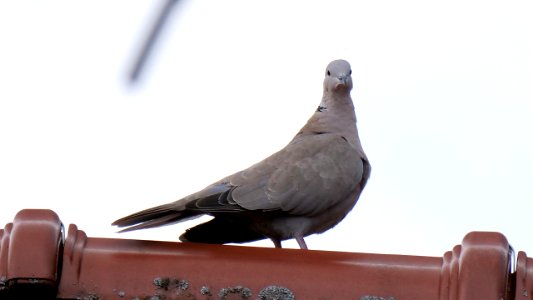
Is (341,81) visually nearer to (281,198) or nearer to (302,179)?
(302,179)

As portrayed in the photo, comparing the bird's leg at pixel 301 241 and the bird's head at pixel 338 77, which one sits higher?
the bird's head at pixel 338 77

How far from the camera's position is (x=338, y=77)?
4.02 metres

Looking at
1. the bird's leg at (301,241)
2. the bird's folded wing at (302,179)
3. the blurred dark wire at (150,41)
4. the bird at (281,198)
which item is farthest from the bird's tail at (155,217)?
the blurred dark wire at (150,41)

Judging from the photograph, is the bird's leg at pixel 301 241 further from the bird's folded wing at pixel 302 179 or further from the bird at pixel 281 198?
the bird's folded wing at pixel 302 179

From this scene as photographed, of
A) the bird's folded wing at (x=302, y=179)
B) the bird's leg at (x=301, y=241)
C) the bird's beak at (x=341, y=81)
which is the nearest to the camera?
the bird's folded wing at (x=302, y=179)

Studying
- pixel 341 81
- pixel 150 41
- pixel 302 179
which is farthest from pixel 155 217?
pixel 150 41

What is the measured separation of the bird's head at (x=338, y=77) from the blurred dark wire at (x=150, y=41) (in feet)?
11.1

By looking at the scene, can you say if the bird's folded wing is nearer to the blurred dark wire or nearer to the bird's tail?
the bird's tail

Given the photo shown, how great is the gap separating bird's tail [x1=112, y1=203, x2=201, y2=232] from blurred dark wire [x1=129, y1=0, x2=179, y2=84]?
2098 mm

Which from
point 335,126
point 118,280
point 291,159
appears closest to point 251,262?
point 118,280

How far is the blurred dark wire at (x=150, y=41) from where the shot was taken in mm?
644

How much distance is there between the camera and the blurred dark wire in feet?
2.11

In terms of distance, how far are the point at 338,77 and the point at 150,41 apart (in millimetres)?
3416

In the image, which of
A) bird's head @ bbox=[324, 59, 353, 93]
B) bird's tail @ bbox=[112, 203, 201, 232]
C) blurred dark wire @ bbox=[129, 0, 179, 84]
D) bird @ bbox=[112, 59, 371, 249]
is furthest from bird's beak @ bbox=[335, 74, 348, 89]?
blurred dark wire @ bbox=[129, 0, 179, 84]
